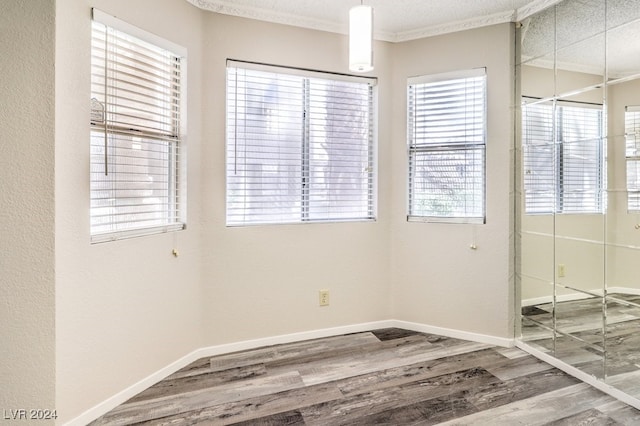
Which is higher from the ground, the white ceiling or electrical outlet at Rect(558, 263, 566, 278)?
the white ceiling

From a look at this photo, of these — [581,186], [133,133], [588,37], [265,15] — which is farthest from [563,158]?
[133,133]

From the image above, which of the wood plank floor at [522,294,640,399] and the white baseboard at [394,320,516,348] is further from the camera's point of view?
the white baseboard at [394,320,516,348]

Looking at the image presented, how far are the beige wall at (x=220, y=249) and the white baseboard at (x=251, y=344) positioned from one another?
38 mm

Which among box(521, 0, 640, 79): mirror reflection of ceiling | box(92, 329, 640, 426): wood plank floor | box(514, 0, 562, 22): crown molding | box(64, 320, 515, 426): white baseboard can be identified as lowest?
box(92, 329, 640, 426): wood plank floor

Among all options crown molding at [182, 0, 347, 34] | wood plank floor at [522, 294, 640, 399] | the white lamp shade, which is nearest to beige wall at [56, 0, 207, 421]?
crown molding at [182, 0, 347, 34]

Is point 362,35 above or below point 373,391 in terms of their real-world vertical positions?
above

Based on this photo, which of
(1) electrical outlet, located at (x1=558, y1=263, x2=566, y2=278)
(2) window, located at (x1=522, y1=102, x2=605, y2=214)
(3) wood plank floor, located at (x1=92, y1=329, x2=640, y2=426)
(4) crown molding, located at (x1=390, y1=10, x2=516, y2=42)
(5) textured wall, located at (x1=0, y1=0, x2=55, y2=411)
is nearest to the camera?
(5) textured wall, located at (x1=0, y1=0, x2=55, y2=411)

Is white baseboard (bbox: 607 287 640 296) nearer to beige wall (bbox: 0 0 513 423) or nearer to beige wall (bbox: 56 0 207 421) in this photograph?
beige wall (bbox: 0 0 513 423)

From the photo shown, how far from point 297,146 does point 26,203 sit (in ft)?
5.84

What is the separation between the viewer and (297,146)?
9.61 feet

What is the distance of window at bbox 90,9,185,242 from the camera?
1997 mm

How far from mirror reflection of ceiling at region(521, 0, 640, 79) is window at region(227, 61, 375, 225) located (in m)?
1.23

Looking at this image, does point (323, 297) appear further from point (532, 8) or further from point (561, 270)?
point (532, 8)

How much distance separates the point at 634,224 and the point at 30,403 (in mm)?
3256
